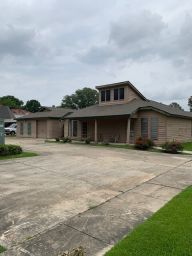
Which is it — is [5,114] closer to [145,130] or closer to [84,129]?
[84,129]

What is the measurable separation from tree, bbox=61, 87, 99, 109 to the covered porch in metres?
42.9

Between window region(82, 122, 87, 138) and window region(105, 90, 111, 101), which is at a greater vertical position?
window region(105, 90, 111, 101)

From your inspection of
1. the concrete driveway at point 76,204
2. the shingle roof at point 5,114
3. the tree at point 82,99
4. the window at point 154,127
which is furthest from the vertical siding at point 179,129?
the tree at point 82,99

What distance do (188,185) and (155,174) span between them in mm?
1813

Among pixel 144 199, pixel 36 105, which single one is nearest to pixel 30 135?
pixel 144 199

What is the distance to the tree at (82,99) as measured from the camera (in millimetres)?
71438

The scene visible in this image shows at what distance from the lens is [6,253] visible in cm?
368

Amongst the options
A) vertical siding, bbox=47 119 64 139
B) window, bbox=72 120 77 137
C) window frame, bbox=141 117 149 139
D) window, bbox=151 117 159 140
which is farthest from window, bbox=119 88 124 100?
vertical siding, bbox=47 119 64 139

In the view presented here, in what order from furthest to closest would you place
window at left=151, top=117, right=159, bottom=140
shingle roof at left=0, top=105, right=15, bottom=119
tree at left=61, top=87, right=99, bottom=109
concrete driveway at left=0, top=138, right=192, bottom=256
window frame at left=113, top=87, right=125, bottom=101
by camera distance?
tree at left=61, top=87, right=99, bottom=109 < shingle roof at left=0, top=105, right=15, bottom=119 < window frame at left=113, top=87, right=125, bottom=101 < window at left=151, top=117, right=159, bottom=140 < concrete driveway at left=0, top=138, right=192, bottom=256

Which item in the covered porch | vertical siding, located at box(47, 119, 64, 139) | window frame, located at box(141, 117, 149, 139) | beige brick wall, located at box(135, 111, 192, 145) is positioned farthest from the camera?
vertical siding, located at box(47, 119, 64, 139)

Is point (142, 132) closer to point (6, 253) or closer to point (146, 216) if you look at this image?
point (146, 216)

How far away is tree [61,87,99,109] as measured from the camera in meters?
71.4

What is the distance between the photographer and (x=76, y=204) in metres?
5.75

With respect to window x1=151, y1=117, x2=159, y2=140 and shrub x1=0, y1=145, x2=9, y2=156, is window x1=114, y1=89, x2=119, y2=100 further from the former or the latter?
shrub x1=0, y1=145, x2=9, y2=156
